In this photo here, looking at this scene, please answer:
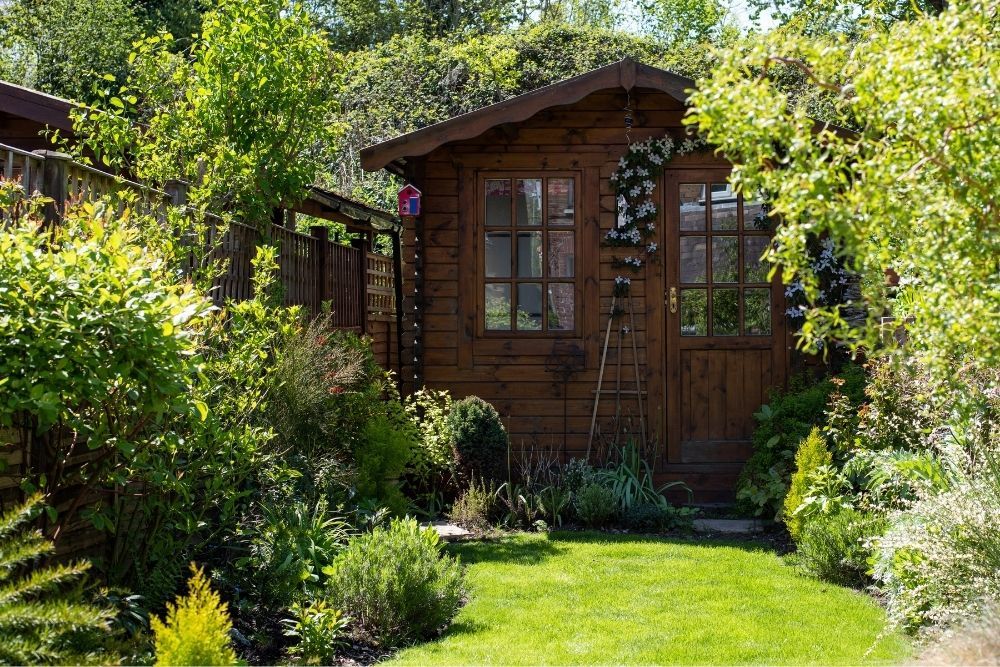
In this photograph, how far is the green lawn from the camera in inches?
204

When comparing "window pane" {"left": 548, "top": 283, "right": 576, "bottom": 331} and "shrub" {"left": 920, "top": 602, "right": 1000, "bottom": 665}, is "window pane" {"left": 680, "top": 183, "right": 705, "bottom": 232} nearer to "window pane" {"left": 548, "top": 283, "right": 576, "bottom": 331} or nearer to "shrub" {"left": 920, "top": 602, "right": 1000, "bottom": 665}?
"window pane" {"left": 548, "top": 283, "right": 576, "bottom": 331}

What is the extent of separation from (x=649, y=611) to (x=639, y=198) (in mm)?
4748

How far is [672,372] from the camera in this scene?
986 centimetres

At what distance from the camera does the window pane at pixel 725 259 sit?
988 cm

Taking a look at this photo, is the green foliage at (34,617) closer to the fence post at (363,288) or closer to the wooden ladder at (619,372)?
the wooden ladder at (619,372)

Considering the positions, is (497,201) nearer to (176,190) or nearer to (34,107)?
(176,190)

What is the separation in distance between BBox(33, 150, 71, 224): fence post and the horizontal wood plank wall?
15.9 ft

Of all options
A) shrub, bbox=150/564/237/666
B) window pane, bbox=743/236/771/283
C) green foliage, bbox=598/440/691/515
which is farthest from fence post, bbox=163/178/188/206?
window pane, bbox=743/236/771/283

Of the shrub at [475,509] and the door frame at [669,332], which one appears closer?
the shrub at [475,509]

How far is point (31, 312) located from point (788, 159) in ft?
8.91

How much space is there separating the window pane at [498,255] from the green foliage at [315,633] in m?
5.22

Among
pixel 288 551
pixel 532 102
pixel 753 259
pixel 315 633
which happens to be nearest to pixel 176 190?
pixel 288 551

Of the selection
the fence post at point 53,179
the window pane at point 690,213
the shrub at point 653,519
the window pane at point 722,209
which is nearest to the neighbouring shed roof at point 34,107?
the fence post at point 53,179

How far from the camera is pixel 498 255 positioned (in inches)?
394
